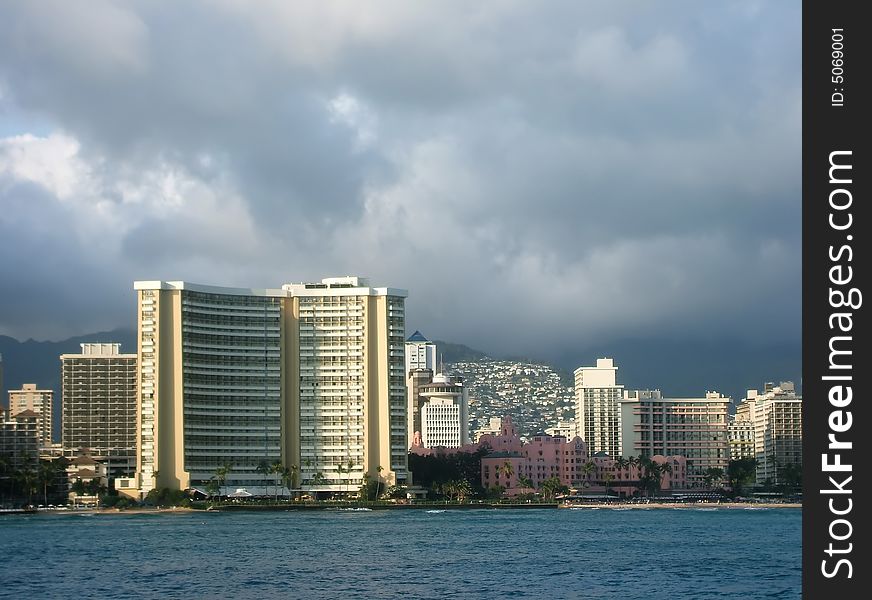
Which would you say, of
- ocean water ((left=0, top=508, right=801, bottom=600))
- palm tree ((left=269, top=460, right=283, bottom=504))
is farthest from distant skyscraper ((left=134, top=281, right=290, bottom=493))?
ocean water ((left=0, top=508, right=801, bottom=600))

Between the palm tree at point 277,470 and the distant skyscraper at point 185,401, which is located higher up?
the distant skyscraper at point 185,401

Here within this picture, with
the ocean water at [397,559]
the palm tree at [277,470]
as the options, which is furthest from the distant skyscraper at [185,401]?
the ocean water at [397,559]

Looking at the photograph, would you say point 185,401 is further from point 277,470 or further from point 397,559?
point 397,559

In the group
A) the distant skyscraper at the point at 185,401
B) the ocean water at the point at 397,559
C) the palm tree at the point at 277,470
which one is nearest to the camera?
the ocean water at the point at 397,559

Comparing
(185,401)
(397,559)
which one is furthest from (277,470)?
(397,559)

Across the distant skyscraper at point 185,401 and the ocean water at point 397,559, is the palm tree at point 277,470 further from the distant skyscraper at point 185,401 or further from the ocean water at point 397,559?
the ocean water at point 397,559

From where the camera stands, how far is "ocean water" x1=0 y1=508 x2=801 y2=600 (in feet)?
220

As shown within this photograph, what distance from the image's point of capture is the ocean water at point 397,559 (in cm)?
6700

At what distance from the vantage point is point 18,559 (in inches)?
3691

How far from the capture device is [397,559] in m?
88.1

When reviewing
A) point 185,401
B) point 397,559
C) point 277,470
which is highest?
point 185,401

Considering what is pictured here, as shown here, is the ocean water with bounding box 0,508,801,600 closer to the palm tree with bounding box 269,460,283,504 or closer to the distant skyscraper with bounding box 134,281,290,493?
the distant skyscraper with bounding box 134,281,290,493
